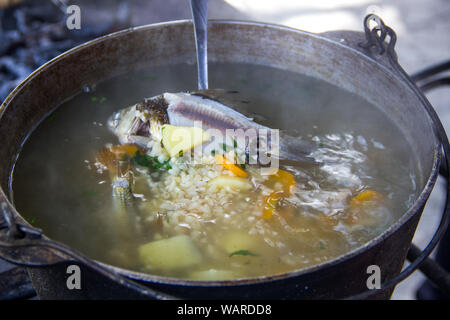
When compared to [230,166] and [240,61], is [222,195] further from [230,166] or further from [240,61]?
[240,61]

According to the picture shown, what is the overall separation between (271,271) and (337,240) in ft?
1.16

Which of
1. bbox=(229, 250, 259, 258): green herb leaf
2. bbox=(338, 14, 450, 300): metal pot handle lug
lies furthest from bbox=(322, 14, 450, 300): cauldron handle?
bbox=(229, 250, 259, 258): green herb leaf

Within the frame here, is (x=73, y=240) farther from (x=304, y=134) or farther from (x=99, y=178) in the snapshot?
(x=304, y=134)

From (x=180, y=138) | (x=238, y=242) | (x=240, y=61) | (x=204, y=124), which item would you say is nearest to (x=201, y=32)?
(x=240, y=61)

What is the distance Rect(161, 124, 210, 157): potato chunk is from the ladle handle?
1.50ft

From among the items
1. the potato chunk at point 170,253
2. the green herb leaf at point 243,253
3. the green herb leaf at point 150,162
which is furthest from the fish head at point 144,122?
the green herb leaf at point 243,253

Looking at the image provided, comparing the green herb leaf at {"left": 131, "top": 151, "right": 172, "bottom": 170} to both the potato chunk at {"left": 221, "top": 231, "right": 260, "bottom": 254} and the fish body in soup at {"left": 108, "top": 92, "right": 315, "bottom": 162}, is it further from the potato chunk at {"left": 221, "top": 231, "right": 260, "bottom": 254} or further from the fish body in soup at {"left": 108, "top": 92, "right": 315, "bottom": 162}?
the potato chunk at {"left": 221, "top": 231, "right": 260, "bottom": 254}

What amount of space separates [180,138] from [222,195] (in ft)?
1.40

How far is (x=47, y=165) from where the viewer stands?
2.23 meters

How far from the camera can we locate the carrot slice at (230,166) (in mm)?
2168

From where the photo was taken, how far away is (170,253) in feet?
5.93

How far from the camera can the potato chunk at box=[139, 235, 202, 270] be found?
69.7 inches
